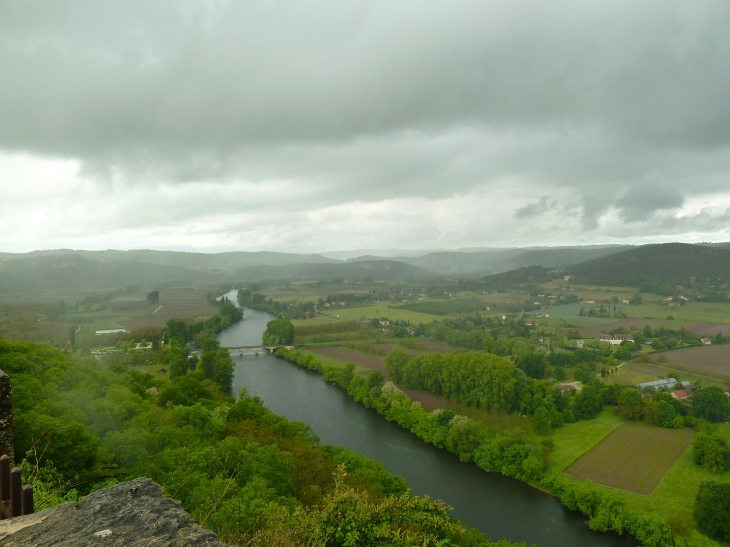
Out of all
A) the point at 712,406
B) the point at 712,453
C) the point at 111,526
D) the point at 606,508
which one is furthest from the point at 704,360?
the point at 111,526

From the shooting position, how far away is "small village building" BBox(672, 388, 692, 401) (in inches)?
994

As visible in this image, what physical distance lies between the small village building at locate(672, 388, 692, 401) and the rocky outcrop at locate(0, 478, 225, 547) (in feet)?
97.1

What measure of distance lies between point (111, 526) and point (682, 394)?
30.9m

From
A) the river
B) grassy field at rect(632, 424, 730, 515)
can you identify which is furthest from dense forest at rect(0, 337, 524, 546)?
grassy field at rect(632, 424, 730, 515)

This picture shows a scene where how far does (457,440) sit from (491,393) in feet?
21.5

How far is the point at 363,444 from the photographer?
21.6 metres

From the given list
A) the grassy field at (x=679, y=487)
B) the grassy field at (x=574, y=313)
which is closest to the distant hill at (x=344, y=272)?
the grassy field at (x=574, y=313)

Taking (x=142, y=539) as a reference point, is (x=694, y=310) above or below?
below

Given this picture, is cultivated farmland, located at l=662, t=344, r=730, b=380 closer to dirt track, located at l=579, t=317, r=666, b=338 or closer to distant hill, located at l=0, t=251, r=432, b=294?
dirt track, located at l=579, t=317, r=666, b=338

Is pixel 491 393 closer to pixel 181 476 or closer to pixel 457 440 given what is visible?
pixel 457 440

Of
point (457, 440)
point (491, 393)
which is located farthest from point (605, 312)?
Result: point (457, 440)

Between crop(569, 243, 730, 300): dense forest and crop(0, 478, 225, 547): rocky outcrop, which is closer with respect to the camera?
crop(0, 478, 225, 547): rocky outcrop

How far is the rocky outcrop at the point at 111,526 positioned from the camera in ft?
8.75

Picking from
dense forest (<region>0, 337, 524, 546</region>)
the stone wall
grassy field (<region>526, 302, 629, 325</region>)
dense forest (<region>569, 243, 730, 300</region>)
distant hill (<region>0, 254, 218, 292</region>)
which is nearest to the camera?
the stone wall
